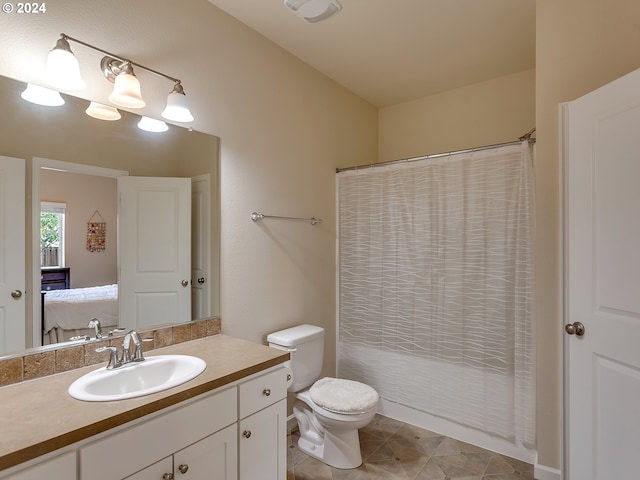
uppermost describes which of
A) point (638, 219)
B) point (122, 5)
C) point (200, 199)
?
point (122, 5)

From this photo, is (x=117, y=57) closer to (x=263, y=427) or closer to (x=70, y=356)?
(x=70, y=356)

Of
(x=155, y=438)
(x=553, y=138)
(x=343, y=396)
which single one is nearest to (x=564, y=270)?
(x=553, y=138)

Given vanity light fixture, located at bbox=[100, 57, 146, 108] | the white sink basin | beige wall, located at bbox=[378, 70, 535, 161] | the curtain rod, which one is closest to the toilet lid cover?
the white sink basin

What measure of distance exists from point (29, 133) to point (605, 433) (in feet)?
8.72

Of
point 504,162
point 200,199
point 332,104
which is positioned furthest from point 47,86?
point 504,162

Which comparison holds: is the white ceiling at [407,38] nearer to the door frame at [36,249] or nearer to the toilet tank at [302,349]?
the door frame at [36,249]

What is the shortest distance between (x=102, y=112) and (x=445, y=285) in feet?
7.08

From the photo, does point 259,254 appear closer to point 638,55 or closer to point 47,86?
point 47,86

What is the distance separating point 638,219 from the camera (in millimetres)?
1354

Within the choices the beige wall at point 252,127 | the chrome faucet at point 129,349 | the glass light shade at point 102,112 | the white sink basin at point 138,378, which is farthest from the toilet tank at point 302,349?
the glass light shade at point 102,112

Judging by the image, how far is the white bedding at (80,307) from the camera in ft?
4.51

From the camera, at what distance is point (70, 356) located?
1.37 m

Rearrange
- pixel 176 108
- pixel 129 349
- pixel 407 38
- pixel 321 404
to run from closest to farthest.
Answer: pixel 129 349, pixel 176 108, pixel 321 404, pixel 407 38

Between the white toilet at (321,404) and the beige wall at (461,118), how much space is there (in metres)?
1.97
